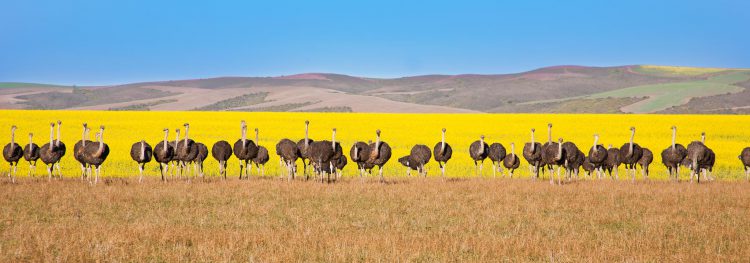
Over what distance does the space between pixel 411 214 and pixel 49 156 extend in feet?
45.6

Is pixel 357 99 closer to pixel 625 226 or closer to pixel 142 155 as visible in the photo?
pixel 142 155

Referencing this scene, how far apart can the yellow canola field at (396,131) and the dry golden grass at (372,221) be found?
8.12 m

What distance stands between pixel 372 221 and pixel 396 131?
113ft

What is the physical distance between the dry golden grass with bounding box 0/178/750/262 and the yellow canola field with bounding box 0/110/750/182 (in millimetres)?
8121

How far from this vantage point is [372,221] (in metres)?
15.5

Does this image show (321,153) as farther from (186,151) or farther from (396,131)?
(396,131)

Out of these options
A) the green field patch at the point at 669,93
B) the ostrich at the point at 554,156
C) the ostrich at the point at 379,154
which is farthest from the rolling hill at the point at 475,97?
the ostrich at the point at 379,154

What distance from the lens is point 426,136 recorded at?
45562 mm

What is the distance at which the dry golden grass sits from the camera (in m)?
11.7

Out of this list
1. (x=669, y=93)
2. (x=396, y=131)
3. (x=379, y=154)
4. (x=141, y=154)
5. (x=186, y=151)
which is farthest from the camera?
(x=669, y=93)

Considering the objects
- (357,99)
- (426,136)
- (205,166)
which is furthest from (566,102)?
(205,166)

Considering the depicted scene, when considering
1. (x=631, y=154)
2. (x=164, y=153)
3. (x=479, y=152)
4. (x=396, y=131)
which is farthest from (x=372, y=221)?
(x=396, y=131)

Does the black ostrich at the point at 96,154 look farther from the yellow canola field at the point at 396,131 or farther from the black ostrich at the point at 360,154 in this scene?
the black ostrich at the point at 360,154

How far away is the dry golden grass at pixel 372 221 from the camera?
38.3ft
